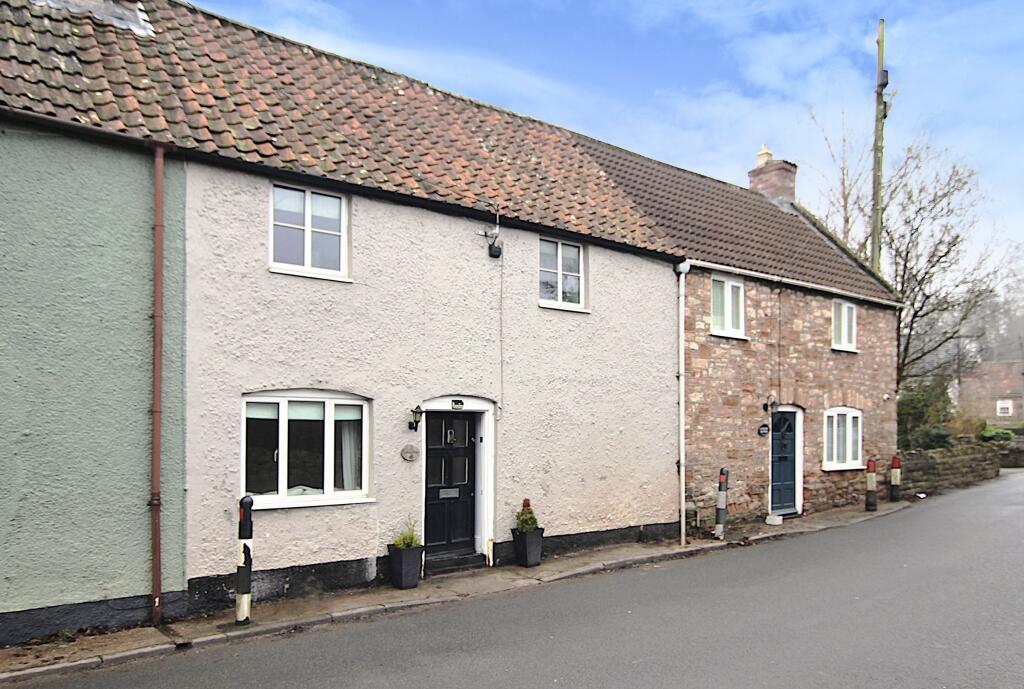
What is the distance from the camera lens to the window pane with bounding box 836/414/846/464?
59.1 ft

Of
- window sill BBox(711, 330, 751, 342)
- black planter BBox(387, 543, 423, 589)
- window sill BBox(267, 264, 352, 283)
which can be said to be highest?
window sill BBox(267, 264, 352, 283)

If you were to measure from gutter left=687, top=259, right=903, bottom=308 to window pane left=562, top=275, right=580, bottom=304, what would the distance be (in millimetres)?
2556

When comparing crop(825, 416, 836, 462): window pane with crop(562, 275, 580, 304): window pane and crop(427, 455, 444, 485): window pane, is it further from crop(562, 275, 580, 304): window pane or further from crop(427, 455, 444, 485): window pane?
crop(427, 455, 444, 485): window pane

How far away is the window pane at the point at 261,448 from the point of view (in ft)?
30.5

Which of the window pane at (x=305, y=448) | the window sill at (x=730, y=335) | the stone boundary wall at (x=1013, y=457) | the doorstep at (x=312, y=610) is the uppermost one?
the window sill at (x=730, y=335)

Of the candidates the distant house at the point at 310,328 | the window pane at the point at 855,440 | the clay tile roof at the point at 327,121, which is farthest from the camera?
the window pane at the point at 855,440

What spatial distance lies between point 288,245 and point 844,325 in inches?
540

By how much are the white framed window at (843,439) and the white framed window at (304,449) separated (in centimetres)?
1147

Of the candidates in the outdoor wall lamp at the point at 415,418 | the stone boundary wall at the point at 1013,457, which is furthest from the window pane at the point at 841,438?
the stone boundary wall at the point at 1013,457

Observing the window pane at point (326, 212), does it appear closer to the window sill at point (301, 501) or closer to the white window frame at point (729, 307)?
the window sill at point (301, 501)

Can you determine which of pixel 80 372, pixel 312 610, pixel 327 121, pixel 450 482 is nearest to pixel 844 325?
pixel 450 482

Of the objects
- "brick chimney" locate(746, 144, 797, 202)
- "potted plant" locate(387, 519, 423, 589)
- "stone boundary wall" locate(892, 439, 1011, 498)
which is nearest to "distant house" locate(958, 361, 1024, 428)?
"stone boundary wall" locate(892, 439, 1011, 498)

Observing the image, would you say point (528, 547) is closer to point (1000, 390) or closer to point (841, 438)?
point (841, 438)

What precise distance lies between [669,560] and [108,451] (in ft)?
27.0
